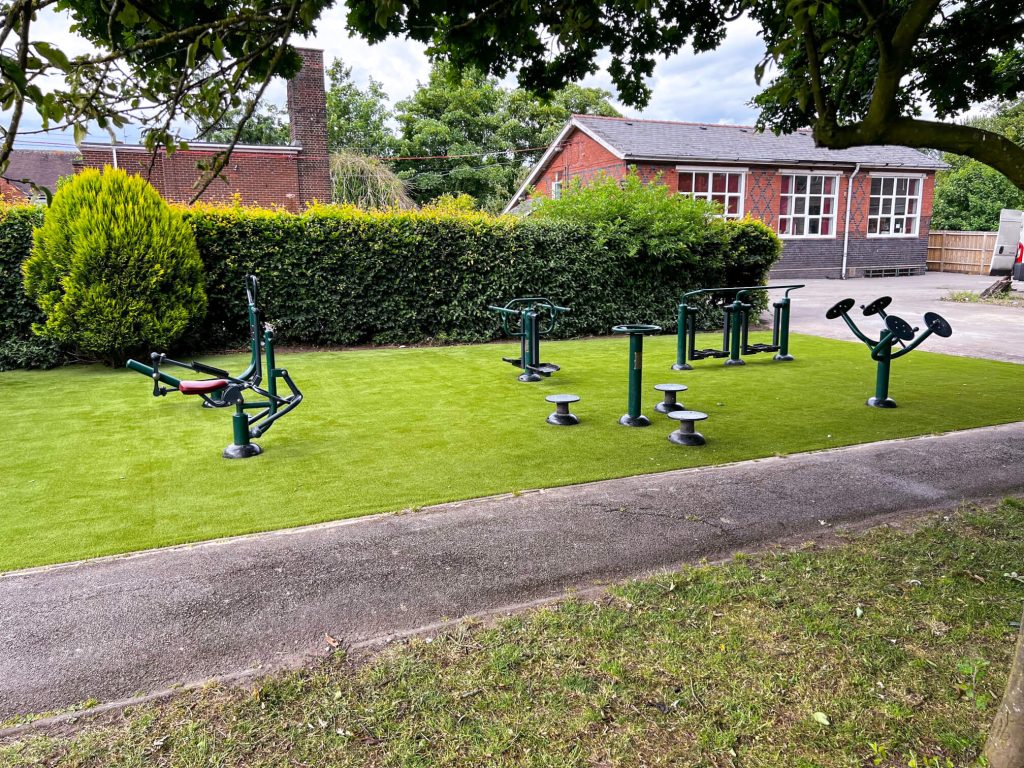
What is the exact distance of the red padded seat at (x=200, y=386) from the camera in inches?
217

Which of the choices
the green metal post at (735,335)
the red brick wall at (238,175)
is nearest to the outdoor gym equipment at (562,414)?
the green metal post at (735,335)

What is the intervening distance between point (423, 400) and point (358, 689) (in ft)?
16.9

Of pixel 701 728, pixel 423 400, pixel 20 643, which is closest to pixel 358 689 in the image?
pixel 701 728

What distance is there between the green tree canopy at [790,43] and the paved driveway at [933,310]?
5.27 metres

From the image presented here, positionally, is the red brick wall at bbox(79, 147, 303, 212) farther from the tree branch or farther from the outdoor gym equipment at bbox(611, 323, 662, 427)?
the tree branch

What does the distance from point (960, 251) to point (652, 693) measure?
3187 cm

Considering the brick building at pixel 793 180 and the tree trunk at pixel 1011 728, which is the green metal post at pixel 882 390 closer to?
the tree trunk at pixel 1011 728

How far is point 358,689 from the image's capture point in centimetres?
262

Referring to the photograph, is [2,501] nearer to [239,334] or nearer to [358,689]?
[358,689]

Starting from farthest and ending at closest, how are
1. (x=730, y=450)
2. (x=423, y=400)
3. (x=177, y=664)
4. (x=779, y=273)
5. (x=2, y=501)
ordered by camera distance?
(x=779, y=273) → (x=423, y=400) → (x=730, y=450) → (x=2, y=501) → (x=177, y=664)

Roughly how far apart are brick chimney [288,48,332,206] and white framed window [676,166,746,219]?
11624 mm

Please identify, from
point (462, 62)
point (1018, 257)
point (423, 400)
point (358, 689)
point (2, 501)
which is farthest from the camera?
point (1018, 257)

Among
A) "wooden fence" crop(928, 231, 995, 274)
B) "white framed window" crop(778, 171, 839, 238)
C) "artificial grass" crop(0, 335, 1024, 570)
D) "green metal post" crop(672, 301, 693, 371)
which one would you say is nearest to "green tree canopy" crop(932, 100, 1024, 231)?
"wooden fence" crop(928, 231, 995, 274)

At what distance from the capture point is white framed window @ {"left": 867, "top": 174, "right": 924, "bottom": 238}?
27.2m
